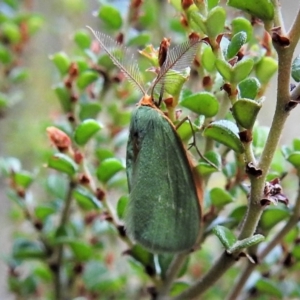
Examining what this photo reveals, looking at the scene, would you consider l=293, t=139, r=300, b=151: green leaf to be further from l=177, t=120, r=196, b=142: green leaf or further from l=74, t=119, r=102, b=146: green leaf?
l=74, t=119, r=102, b=146: green leaf

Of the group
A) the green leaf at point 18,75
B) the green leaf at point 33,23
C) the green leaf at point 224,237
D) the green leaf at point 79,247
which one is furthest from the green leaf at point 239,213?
the green leaf at point 33,23

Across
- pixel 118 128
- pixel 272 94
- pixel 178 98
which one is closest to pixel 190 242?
pixel 178 98

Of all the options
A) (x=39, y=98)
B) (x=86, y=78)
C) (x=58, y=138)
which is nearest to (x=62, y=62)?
(x=86, y=78)

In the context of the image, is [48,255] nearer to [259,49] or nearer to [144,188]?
[144,188]

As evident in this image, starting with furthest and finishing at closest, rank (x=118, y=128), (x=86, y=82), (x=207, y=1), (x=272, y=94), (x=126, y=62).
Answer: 1. (x=272, y=94)
2. (x=118, y=128)
3. (x=86, y=82)
4. (x=126, y=62)
5. (x=207, y=1)

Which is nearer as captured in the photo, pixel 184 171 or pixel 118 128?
pixel 184 171

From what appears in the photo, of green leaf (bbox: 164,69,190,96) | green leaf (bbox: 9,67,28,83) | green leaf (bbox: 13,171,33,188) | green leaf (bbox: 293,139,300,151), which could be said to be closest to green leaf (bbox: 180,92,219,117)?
green leaf (bbox: 164,69,190,96)

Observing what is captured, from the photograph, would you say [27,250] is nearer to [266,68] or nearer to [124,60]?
[124,60]
